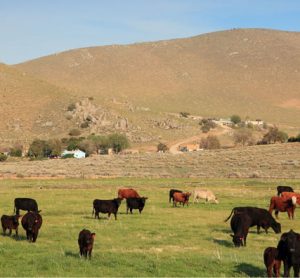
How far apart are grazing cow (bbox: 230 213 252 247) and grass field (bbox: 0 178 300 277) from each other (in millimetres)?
335

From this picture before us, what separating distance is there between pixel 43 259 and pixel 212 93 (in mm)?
156751

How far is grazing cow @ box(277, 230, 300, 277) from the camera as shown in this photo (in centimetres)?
1455

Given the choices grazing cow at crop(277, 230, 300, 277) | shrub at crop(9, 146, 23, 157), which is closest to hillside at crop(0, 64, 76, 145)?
shrub at crop(9, 146, 23, 157)

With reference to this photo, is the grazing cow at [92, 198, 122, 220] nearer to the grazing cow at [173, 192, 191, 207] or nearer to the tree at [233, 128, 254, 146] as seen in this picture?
the grazing cow at [173, 192, 191, 207]

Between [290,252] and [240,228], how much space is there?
213 inches

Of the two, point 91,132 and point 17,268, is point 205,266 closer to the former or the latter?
point 17,268

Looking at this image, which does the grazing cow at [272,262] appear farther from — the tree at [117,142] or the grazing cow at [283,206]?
the tree at [117,142]

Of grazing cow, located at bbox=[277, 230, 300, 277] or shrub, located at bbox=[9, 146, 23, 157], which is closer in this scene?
grazing cow, located at bbox=[277, 230, 300, 277]

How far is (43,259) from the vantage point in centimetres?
1689

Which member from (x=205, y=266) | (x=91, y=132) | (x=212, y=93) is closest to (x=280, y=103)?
(x=212, y=93)

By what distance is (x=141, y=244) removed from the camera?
19.8m

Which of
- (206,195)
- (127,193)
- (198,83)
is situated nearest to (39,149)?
(127,193)

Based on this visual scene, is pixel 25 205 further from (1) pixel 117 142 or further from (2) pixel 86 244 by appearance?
(1) pixel 117 142

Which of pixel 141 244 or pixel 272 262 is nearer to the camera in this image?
pixel 272 262
